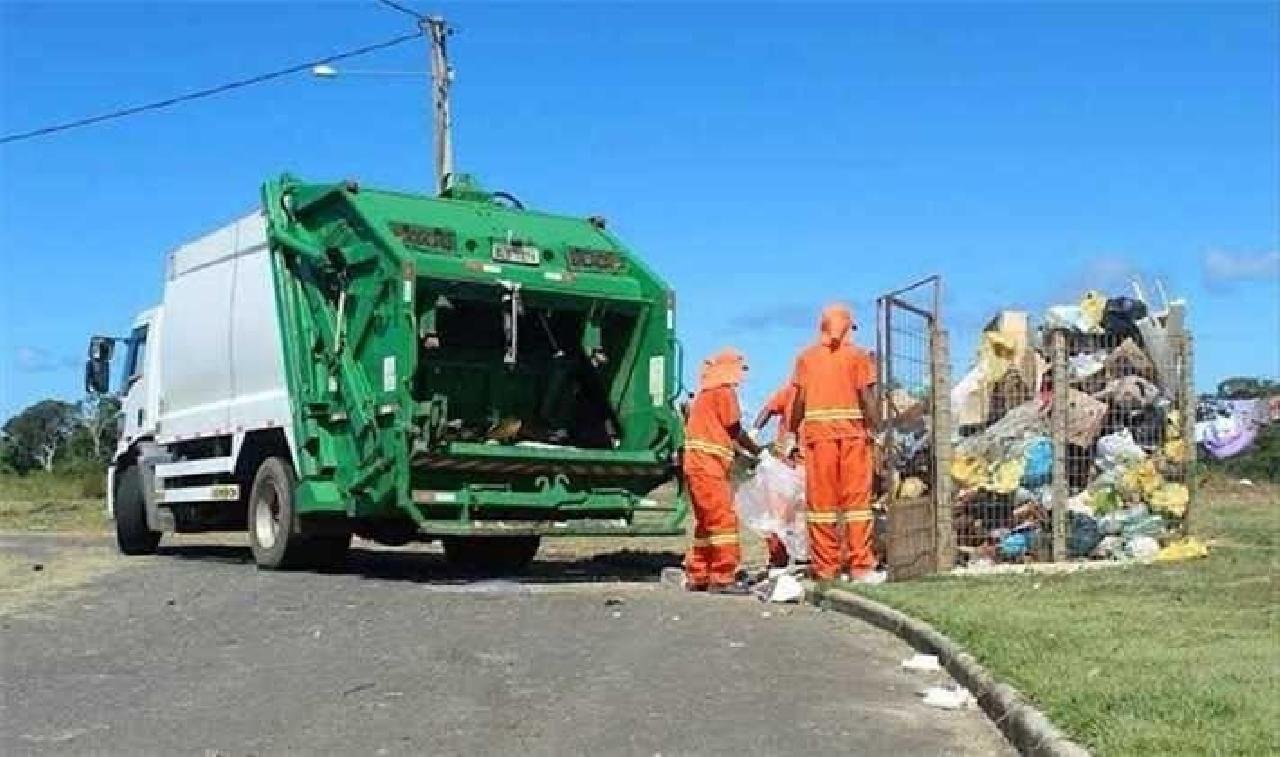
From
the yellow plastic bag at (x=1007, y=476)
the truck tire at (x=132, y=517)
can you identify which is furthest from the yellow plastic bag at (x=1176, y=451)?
the truck tire at (x=132, y=517)

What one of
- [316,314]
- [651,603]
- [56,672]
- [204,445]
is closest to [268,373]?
[316,314]

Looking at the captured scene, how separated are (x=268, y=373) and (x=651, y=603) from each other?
4.32 metres

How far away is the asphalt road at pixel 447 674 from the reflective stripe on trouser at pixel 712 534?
1.21 ft

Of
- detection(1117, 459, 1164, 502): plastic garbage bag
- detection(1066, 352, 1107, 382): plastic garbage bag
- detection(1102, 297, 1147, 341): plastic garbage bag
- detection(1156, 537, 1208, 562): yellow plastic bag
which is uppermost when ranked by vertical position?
detection(1102, 297, 1147, 341): plastic garbage bag

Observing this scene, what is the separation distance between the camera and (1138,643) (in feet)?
25.8

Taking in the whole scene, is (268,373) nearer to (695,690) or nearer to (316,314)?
(316,314)

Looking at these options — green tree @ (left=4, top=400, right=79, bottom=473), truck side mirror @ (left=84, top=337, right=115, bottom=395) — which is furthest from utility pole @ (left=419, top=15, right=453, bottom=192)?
green tree @ (left=4, top=400, right=79, bottom=473)

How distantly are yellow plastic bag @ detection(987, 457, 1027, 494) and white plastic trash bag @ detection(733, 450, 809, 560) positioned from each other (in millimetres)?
1502

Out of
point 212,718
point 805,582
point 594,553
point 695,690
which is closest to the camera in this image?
point 212,718

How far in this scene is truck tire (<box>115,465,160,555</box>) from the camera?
16.7m

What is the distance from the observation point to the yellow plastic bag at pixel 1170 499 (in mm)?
13172

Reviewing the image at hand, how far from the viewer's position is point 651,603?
36.0ft

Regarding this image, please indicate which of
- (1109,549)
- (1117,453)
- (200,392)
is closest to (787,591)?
A: (1109,549)

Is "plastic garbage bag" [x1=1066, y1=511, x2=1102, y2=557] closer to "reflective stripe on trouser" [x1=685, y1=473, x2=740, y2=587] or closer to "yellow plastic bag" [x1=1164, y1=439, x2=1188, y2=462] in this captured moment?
"yellow plastic bag" [x1=1164, y1=439, x2=1188, y2=462]
